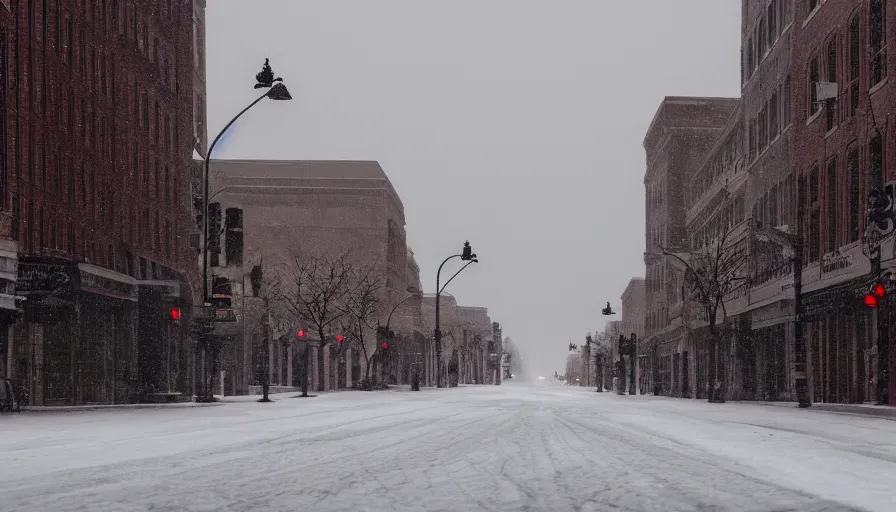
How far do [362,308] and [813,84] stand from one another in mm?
40318

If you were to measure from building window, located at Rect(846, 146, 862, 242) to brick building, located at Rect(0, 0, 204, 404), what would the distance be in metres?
22.9

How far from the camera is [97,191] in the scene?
4169 centimetres

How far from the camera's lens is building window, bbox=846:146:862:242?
118 ft

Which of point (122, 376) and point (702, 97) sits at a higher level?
point (702, 97)

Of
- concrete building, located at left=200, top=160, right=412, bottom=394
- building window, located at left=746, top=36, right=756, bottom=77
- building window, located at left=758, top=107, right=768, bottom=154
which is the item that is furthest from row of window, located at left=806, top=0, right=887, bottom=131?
concrete building, located at left=200, top=160, right=412, bottom=394

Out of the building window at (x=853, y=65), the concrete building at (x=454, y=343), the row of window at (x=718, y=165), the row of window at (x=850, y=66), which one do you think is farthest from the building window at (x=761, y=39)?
the concrete building at (x=454, y=343)

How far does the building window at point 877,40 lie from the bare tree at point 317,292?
111 ft

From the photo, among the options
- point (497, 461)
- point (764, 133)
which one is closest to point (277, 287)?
point (764, 133)

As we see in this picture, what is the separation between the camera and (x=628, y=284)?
137 m

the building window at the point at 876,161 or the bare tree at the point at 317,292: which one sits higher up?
the building window at the point at 876,161

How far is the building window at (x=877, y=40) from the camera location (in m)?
33.8

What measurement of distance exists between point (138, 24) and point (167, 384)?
13.8m

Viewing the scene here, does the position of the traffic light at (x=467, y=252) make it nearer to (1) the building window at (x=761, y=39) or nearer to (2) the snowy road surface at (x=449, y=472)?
(1) the building window at (x=761, y=39)

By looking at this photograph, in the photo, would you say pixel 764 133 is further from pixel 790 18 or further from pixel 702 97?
pixel 702 97
